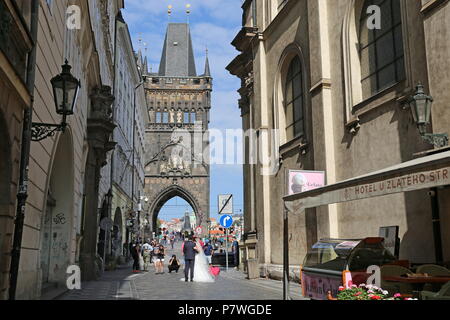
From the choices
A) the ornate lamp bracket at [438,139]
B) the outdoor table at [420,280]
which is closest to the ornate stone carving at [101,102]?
the ornate lamp bracket at [438,139]

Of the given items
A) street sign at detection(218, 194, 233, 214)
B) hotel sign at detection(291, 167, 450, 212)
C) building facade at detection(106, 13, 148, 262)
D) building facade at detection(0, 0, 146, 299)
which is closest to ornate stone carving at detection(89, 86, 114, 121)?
building facade at detection(0, 0, 146, 299)

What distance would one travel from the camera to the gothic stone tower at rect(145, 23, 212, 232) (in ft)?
258

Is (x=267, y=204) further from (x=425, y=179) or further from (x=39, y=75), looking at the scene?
(x=425, y=179)

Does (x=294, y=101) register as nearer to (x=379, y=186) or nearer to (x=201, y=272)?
(x=201, y=272)

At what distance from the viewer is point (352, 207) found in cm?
1295

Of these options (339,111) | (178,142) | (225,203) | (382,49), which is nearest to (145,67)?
(178,142)

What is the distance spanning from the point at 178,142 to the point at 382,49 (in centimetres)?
6793

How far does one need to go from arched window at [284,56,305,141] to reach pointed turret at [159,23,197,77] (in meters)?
69.0

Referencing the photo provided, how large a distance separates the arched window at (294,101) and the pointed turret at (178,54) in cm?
6902

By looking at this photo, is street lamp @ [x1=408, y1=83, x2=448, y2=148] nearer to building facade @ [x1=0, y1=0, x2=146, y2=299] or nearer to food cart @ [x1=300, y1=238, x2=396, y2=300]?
food cart @ [x1=300, y1=238, x2=396, y2=300]

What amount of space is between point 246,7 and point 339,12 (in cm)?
989

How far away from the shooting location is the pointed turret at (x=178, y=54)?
86812 mm
